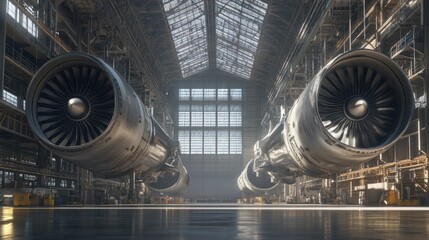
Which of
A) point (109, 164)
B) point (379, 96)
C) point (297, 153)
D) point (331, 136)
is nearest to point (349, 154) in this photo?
point (331, 136)

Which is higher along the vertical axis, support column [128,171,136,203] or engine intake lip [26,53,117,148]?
engine intake lip [26,53,117,148]

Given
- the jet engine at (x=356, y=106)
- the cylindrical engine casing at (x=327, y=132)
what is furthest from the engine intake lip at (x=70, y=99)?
the jet engine at (x=356, y=106)

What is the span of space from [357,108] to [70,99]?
10062mm

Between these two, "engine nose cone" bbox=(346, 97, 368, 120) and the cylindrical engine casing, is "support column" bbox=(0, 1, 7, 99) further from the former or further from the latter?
"engine nose cone" bbox=(346, 97, 368, 120)

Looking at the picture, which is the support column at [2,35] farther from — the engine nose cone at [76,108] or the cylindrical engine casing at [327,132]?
the cylindrical engine casing at [327,132]

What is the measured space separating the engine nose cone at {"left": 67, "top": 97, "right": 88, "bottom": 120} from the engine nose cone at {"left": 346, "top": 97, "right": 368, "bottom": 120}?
30.5 ft

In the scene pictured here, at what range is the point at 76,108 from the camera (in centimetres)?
1881

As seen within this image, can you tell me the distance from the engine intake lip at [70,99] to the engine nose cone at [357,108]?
8218 mm

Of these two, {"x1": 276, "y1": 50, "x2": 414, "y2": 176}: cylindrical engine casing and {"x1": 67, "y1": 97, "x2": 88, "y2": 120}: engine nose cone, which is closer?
{"x1": 276, "y1": 50, "x2": 414, "y2": 176}: cylindrical engine casing

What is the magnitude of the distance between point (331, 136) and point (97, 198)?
86.8 feet

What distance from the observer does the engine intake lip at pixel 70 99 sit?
19.3 metres

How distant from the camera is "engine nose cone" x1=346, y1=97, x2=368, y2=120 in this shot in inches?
715

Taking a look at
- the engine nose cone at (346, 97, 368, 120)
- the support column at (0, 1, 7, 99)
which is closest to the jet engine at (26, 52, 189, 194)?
the support column at (0, 1, 7, 99)

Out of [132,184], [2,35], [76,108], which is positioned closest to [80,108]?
[76,108]
